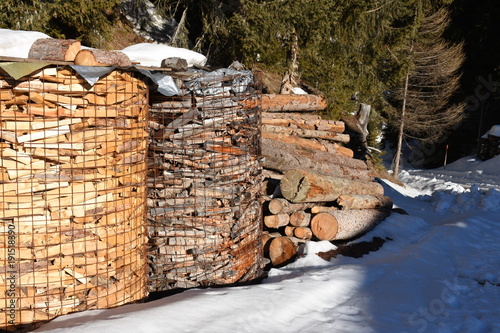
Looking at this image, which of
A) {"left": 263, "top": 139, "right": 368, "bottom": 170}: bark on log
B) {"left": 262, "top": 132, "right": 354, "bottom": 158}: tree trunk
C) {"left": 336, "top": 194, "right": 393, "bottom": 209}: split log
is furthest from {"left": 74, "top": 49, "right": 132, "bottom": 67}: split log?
{"left": 336, "top": 194, "right": 393, "bottom": 209}: split log

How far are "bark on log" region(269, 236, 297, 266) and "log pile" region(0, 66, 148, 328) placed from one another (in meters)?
2.94

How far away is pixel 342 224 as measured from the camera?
829 cm

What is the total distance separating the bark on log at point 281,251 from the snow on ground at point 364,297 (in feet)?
0.78

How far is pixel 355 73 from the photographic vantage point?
63.3ft

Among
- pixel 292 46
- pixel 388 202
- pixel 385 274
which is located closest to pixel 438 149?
pixel 292 46

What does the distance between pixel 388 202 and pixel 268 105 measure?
3.05m

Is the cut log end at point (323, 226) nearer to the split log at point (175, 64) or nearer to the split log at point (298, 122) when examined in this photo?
the split log at point (298, 122)

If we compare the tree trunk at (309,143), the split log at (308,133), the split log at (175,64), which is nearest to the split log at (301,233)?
the tree trunk at (309,143)

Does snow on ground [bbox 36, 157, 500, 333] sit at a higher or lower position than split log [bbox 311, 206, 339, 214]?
lower

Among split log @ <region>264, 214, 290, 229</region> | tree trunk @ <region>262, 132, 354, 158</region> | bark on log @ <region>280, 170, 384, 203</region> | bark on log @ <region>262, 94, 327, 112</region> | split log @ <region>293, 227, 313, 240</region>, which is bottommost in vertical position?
split log @ <region>293, 227, 313, 240</region>

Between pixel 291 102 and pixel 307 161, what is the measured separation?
1.91 meters

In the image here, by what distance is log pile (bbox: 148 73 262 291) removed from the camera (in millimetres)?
6051

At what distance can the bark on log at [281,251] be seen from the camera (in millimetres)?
7605

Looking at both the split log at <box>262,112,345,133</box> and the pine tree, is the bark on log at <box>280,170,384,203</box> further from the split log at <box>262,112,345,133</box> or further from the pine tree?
the pine tree
